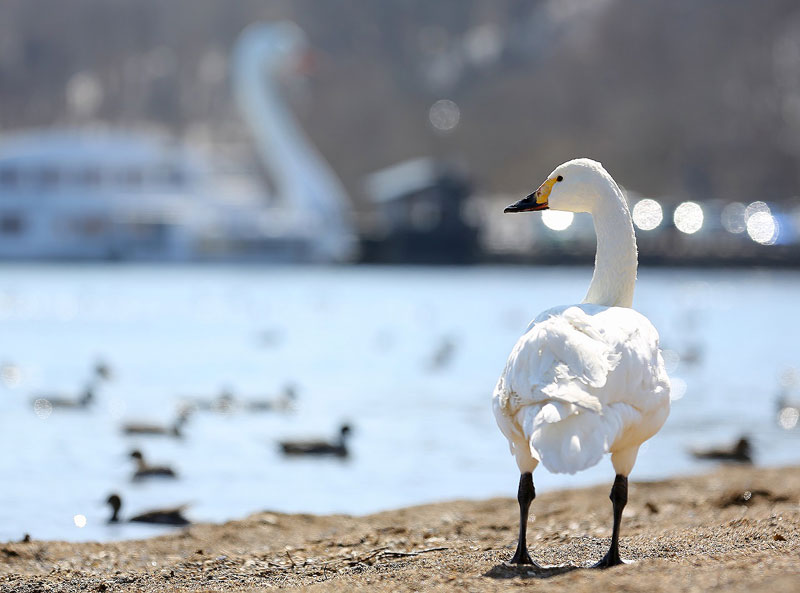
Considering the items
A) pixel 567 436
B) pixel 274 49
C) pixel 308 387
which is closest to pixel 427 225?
pixel 274 49

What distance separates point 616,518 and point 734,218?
72614 mm

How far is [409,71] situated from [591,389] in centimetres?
11135

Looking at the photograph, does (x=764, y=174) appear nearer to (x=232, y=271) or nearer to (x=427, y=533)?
(x=232, y=271)

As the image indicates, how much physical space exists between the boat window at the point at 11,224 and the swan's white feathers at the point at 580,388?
59.0 metres

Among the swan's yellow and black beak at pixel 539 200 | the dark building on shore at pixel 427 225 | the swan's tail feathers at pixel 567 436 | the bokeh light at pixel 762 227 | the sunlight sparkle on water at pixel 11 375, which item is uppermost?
the bokeh light at pixel 762 227

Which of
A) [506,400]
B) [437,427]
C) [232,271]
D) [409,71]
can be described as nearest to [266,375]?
[437,427]

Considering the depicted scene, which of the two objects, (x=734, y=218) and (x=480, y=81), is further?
(x=480, y=81)

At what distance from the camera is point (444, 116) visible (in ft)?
332

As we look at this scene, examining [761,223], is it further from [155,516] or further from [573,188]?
[573,188]

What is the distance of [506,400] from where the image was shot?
5324 mm

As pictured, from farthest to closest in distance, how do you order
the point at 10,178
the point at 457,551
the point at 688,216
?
the point at 688,216
the point at 10,178
the point at 457,551

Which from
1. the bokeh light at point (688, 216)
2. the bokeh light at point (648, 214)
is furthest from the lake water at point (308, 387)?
the bokeh light at point (648, 214)

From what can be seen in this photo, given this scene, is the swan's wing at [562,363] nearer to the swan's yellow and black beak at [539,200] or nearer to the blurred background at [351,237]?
the swan's yellow and black beak at [539,200]

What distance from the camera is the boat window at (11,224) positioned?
60938mm
